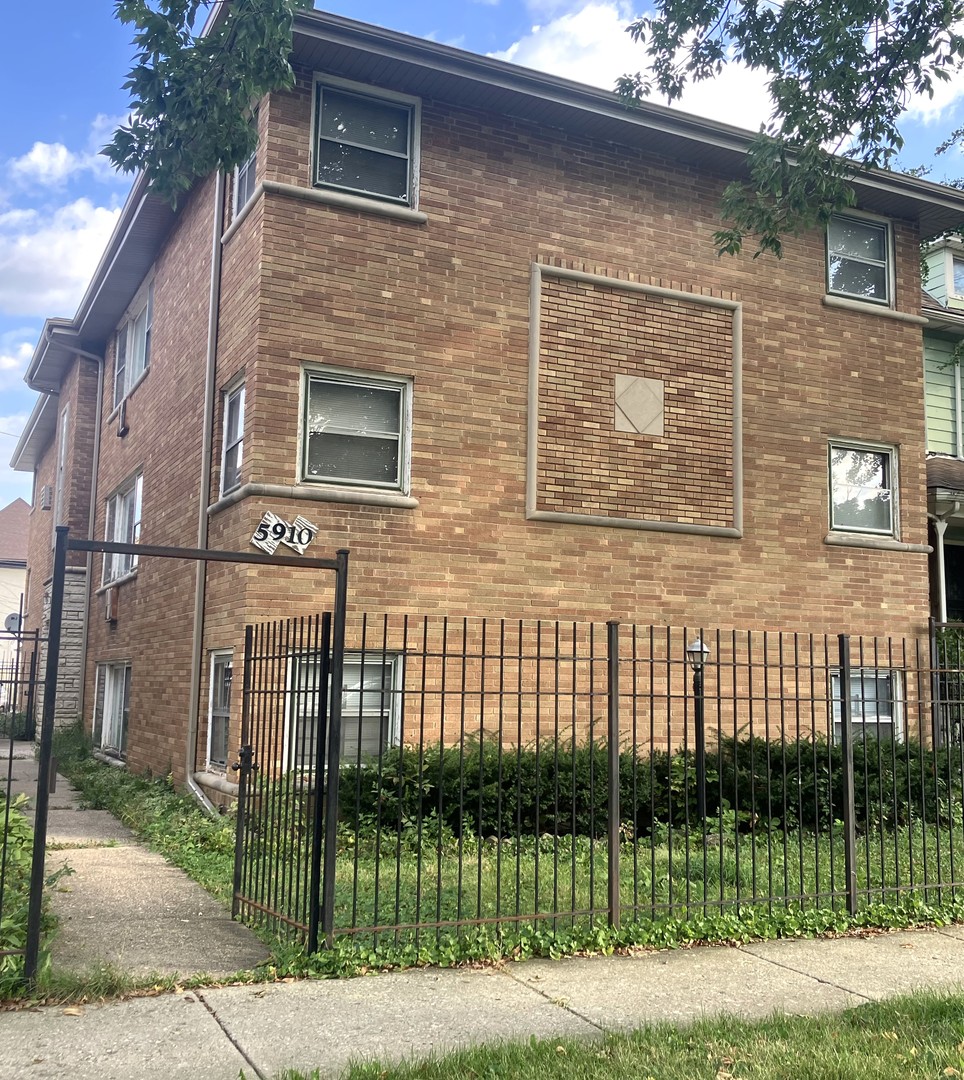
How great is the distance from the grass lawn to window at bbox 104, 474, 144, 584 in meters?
12.3

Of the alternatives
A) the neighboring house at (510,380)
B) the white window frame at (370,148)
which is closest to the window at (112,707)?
the neighboring house at (510,380)

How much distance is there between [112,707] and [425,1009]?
12824mm

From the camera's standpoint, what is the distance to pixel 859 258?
1402cm

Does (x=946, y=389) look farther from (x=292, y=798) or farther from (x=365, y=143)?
(x=292, y=798)

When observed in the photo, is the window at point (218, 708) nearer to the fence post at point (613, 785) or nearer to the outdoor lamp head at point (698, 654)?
the outdoor lamp head at point (698, 654)

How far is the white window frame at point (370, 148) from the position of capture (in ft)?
36.4

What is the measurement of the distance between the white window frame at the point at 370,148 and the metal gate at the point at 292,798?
544 cm

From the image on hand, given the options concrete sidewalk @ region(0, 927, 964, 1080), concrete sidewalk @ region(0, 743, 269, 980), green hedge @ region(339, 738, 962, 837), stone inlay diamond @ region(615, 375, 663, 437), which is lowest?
concrete sidewalk @ region(0, 927, 964, 1080)

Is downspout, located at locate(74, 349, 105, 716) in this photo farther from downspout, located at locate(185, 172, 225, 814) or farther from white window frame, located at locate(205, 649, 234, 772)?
white window frame, located at locate(205, 649, 234, 772)

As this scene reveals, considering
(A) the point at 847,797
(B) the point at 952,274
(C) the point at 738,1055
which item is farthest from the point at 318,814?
(B) the point at 952,274

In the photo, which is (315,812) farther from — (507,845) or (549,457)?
(549,457)

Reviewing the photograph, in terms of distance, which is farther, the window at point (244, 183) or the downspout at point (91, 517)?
the downspout at point (91, 517)

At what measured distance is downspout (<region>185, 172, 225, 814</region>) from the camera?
1155 cm

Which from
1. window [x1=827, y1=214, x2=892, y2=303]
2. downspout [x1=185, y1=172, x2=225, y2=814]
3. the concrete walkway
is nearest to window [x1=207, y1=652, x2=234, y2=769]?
downspout [x1=185, y1=172, x2=225, y2=814]
